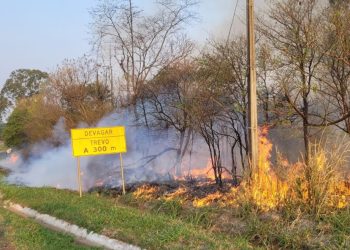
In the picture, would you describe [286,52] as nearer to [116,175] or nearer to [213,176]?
[213,176]

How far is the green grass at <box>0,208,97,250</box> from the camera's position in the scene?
9858 millimetres

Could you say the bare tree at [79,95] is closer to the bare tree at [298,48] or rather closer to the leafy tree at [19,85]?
the bare tree at [298,48]

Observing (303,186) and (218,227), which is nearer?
(303,186)

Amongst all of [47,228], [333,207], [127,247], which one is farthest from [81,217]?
[333,207]

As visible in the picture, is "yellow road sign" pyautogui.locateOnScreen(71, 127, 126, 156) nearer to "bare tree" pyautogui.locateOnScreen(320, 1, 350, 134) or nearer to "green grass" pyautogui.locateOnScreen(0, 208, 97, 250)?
"green grass" pyautogui.locateOnScreen(0, 208, 97, 250)

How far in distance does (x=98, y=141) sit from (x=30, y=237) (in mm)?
6816

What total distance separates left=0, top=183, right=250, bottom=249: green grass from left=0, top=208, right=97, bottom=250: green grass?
625 millimetres

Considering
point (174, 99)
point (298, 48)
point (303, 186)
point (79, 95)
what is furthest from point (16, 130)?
point (303, 186)

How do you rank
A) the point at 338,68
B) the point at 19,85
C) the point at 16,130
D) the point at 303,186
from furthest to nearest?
the point at 19,85, the point at 16,130, the point at 338,68, the point at 303,186

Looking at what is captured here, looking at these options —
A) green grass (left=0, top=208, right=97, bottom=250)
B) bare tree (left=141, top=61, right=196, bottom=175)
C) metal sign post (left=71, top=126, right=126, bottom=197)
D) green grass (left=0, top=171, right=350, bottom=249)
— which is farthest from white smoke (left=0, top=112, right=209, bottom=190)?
green grass (left=0, top=171, right=350, bottom=249)

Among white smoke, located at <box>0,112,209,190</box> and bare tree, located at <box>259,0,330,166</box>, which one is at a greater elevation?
bare tree, located at <box>259,0,330,166</box>

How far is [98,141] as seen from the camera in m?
17.4

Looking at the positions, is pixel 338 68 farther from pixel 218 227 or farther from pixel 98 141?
pixel 98 141

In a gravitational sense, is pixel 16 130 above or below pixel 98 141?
below
